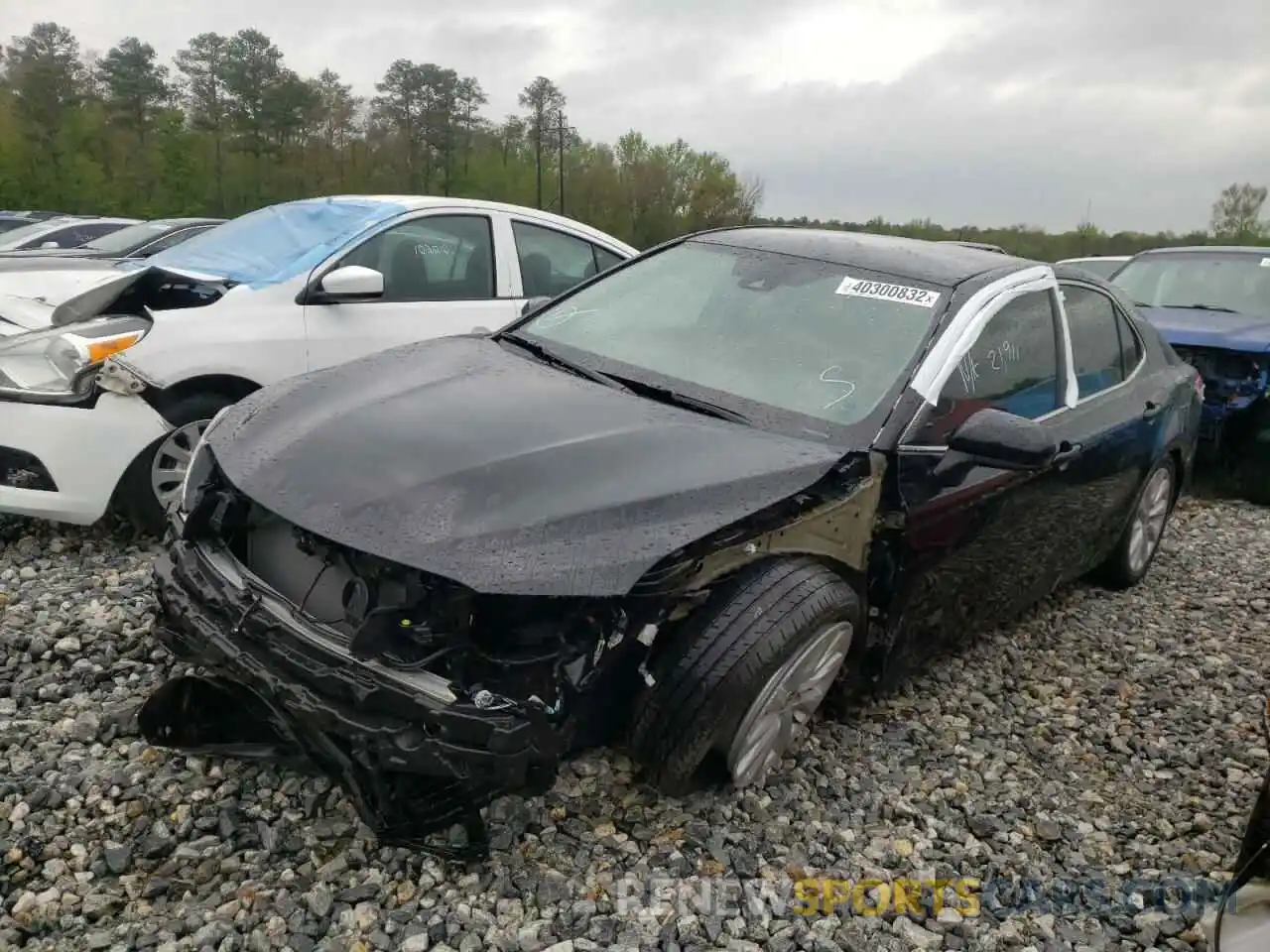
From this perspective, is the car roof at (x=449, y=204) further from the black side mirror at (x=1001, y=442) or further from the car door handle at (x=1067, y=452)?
the black side mirror at (x=1001, y=442)

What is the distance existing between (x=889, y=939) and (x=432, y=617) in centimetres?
138

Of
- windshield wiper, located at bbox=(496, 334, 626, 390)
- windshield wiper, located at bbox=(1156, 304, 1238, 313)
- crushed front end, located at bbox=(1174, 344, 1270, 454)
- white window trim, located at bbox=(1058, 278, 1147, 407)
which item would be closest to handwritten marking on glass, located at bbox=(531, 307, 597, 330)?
windshield wiper, located at bbox=(496, 334, 626, 390)

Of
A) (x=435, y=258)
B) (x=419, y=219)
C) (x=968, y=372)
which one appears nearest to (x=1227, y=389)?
(x=968, y=372)

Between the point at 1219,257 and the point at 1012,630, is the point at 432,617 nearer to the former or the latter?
the point at 1012,630

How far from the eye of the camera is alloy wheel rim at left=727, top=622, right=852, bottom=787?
2674mm

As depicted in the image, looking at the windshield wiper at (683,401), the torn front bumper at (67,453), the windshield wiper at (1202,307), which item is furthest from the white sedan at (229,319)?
the windshield wiper at (1202,307)

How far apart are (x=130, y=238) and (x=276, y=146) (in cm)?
2884

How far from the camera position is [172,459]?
4.20 m

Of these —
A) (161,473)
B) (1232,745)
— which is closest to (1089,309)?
(1232,745)

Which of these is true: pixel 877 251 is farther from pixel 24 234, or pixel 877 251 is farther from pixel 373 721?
pixel 24 234

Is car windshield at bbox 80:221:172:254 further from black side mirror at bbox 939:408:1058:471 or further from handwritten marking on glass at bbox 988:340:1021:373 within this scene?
black side mirror at bbox 939:408:1058:471

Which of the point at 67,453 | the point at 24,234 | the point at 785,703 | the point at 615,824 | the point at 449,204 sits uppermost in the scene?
the point at 449,204

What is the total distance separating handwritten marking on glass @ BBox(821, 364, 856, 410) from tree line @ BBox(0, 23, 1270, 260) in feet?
104

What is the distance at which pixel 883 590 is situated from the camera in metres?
3.02
